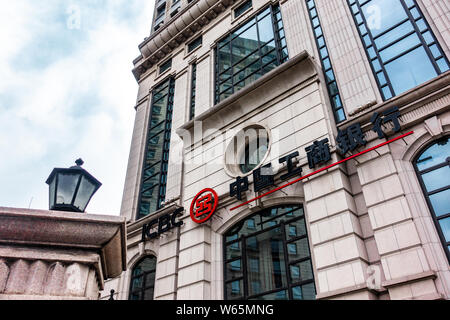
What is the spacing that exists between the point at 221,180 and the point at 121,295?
7.57 meters

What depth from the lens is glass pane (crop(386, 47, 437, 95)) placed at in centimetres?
1190

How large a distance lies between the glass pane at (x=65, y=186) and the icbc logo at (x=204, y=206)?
1001 centimetres

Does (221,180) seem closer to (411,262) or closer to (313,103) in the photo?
(313,103)

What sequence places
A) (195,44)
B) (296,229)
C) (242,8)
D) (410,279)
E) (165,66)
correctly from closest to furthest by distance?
(410,279) → (296,229) → (242,8) → (195,44) → (165,66)

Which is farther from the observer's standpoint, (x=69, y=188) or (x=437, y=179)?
(x=437, y=179)

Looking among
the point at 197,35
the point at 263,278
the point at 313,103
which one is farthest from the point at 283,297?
the point at 197,35

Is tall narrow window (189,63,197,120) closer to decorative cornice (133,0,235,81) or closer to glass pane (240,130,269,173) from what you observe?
decorative cornice (133,0,235,81)

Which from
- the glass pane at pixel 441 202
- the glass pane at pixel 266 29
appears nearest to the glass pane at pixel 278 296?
the glass pane at pixel 441 202

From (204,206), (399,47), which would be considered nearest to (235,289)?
(204,206)

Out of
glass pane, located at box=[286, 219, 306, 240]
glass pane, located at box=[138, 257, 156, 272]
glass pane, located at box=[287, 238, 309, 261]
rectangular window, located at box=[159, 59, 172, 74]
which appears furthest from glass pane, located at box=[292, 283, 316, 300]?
rectangular window, located at box=[159, 59, 172, 74]

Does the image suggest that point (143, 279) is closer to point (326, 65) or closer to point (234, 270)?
point (234, 270)

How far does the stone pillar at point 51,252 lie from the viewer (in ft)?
11.9

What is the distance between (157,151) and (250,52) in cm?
822

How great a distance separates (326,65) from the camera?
15.0 metres
